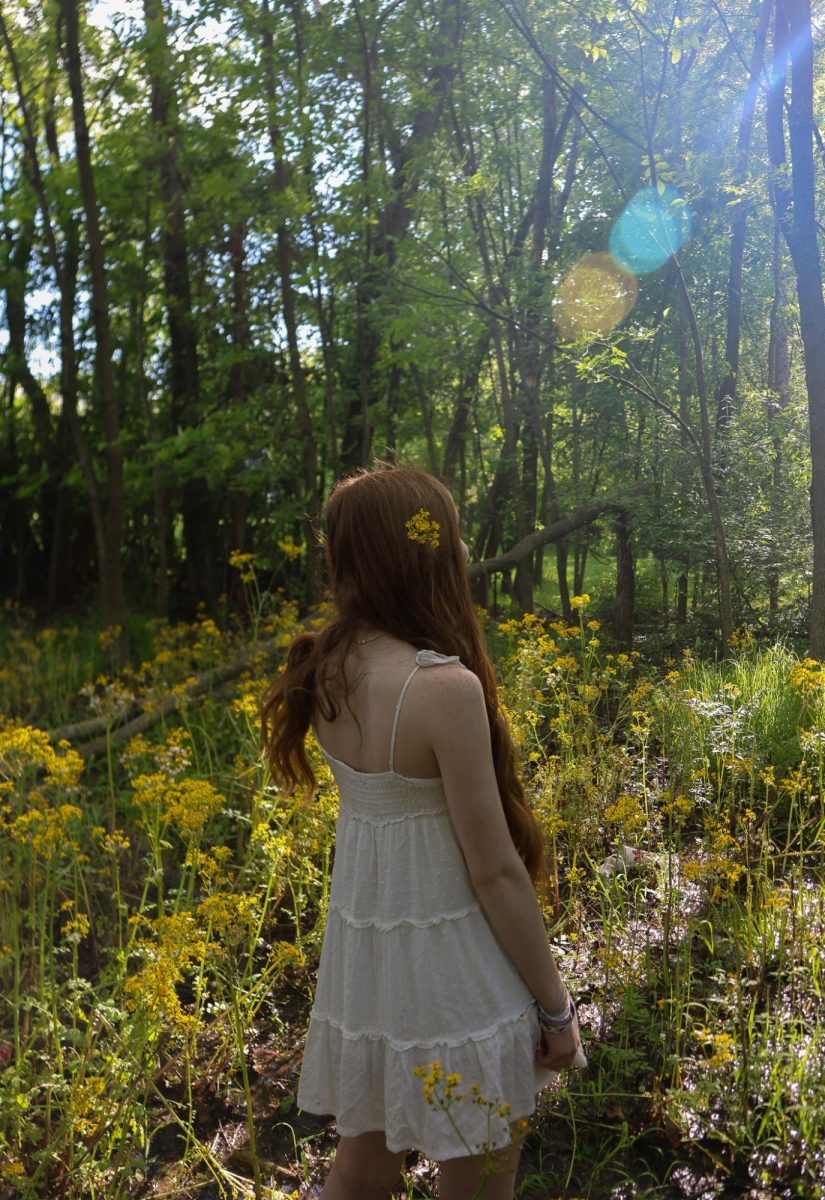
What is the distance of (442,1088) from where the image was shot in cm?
157

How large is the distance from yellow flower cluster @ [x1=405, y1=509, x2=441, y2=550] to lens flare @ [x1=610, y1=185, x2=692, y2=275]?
458cm

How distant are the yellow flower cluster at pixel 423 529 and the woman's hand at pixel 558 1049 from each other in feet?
2.75

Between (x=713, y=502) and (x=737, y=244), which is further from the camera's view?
(x=737, y=244)

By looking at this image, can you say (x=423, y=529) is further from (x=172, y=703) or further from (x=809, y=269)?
(x=172, y=703)

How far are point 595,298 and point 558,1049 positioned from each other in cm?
567

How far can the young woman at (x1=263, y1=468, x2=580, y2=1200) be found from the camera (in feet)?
5.09

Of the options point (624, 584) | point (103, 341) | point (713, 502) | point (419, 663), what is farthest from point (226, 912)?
point (103, 341)

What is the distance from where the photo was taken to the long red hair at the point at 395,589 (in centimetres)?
166

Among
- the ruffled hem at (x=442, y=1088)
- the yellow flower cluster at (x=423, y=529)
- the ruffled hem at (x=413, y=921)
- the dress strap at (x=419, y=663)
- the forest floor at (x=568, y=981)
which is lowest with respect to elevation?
the forest floor at (x=568, y=981)

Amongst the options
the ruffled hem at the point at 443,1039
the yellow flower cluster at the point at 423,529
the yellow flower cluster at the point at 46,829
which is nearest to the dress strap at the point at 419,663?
the yellow flower cluster at the point at 423,529

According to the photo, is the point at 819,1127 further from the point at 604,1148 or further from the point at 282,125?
the point at 282,125

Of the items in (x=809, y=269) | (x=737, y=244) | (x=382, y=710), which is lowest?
(x=382, y=710)

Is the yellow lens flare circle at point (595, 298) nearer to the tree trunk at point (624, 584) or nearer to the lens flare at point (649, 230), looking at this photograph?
the lens flare at point (649, 230)

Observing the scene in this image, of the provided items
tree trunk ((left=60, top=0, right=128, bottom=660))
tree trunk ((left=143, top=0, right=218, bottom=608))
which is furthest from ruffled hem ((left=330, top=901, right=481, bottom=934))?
tree trunk ((left=143, top=0, right=218, bottom=608))
